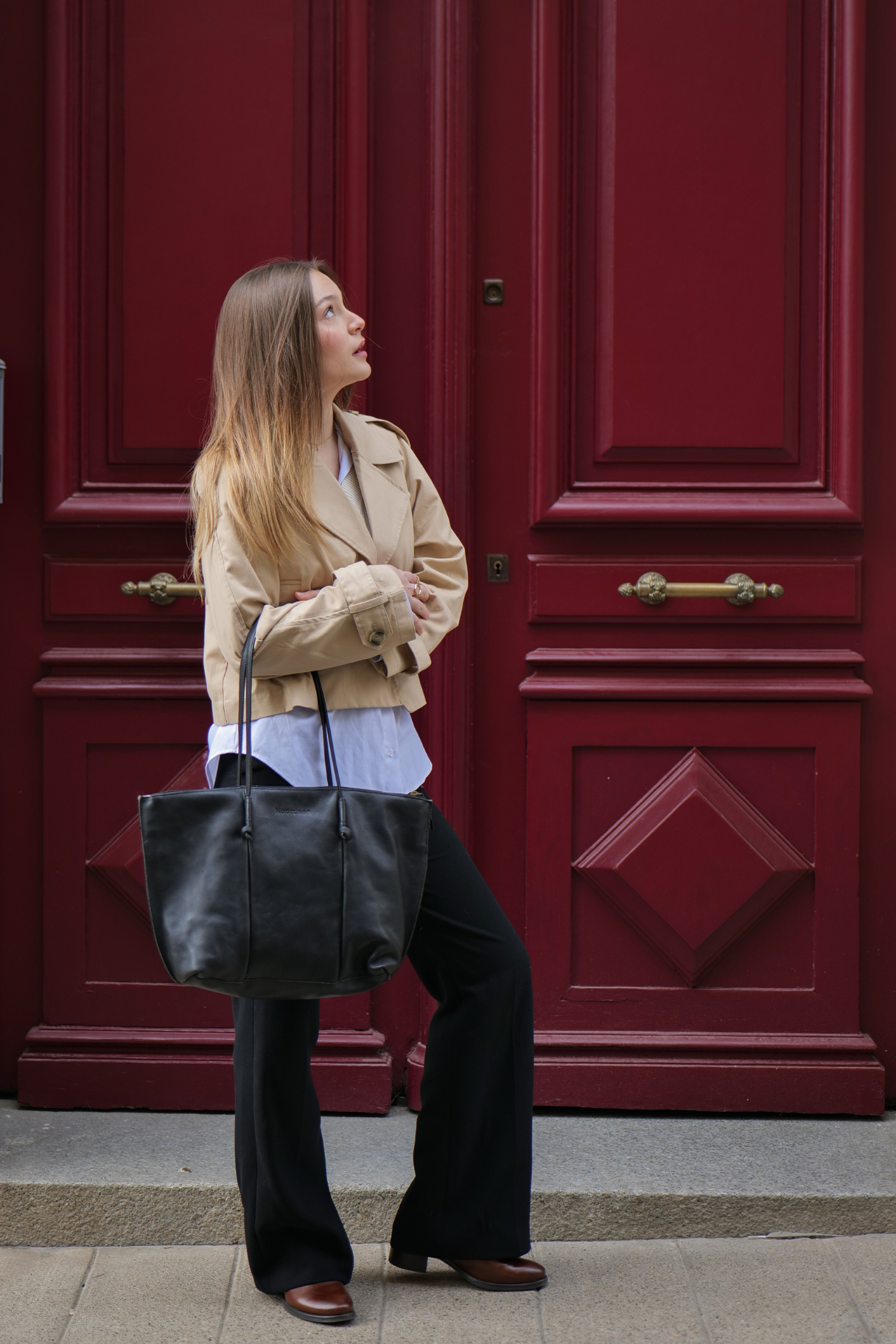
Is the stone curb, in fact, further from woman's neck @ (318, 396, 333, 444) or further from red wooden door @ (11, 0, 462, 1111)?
woman's neck @ (318, 396, 333, 444)

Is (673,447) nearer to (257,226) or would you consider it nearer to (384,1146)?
(257,226)

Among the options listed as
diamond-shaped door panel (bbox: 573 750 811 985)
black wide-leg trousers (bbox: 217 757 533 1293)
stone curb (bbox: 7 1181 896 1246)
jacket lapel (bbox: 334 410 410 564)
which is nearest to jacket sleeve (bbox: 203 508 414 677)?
jacket lapel (bbox: 334 410 410 564)

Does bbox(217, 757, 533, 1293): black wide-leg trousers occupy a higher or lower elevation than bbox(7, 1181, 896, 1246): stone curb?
higher

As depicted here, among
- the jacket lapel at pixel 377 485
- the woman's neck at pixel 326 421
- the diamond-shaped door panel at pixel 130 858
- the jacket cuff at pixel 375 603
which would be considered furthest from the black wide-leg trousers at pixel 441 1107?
the diamond-shaped door panel at pixel 130 858

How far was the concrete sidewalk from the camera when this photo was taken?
223 cm

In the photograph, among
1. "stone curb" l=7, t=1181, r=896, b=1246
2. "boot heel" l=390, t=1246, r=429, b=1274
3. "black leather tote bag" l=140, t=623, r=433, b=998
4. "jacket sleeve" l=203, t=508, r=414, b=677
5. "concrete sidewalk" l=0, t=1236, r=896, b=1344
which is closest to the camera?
"black leather tote bag" l=140, t=623, r=433, b=998

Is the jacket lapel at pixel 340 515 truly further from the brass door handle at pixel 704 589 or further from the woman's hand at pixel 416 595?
the brass door handle at pixel 704 589

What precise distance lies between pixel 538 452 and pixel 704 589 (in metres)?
0.47

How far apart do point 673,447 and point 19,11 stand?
5.65ft

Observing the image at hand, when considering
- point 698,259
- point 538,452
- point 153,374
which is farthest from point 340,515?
point 698,259

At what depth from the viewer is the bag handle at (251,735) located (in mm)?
2045

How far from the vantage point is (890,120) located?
9.46ft

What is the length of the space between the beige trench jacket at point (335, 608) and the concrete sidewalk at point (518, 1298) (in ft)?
3.43

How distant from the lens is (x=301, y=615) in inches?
83.2
